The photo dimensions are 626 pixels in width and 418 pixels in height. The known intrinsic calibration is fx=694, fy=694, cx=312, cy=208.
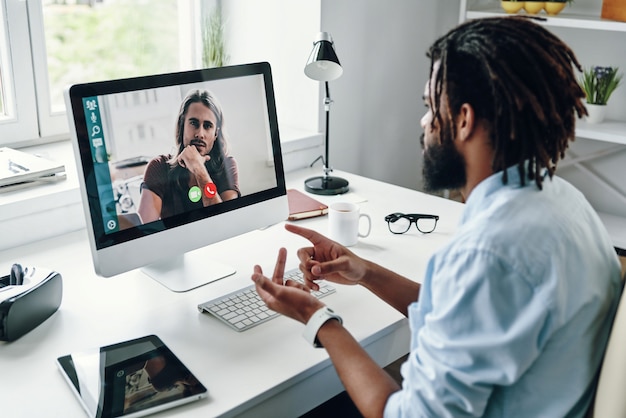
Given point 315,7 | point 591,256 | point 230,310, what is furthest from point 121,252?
point 315,7

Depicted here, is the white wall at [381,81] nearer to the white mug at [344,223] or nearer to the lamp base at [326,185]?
the lamp base at [326,185]

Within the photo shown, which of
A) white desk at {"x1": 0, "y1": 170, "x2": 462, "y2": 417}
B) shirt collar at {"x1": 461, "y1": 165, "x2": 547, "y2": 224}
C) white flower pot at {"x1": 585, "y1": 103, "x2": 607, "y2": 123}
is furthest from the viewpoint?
white flower pot at {"x1": 585, "y1": 103, "x2": 607, "y2": 123}

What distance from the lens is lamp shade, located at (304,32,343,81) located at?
1.85m

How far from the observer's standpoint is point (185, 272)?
4.90 feet

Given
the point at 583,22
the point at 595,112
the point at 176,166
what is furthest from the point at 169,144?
the point at 595,112

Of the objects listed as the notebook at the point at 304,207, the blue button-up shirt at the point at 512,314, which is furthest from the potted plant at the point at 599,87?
the blue button-up shirt at the point at 512,314

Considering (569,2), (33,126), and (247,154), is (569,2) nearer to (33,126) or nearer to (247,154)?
(247,154)

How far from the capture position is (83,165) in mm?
1233

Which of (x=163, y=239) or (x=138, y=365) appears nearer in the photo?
(x=138, y=365)

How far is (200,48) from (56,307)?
134 cm

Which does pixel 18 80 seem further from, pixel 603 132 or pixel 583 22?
pixel 603 132

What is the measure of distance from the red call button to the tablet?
338 mm

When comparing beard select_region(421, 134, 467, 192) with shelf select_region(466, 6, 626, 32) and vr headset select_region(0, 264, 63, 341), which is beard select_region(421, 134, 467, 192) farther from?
shelf select_region(466, 6, 626, 32)

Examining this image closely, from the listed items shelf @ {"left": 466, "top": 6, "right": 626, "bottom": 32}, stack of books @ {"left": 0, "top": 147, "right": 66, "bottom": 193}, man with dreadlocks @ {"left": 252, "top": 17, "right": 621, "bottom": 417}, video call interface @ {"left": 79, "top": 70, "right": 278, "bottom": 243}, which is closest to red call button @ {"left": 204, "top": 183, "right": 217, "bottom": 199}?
video call interface @ {"left": 79, "top": 70, "right": 278, "bottom": 243}
